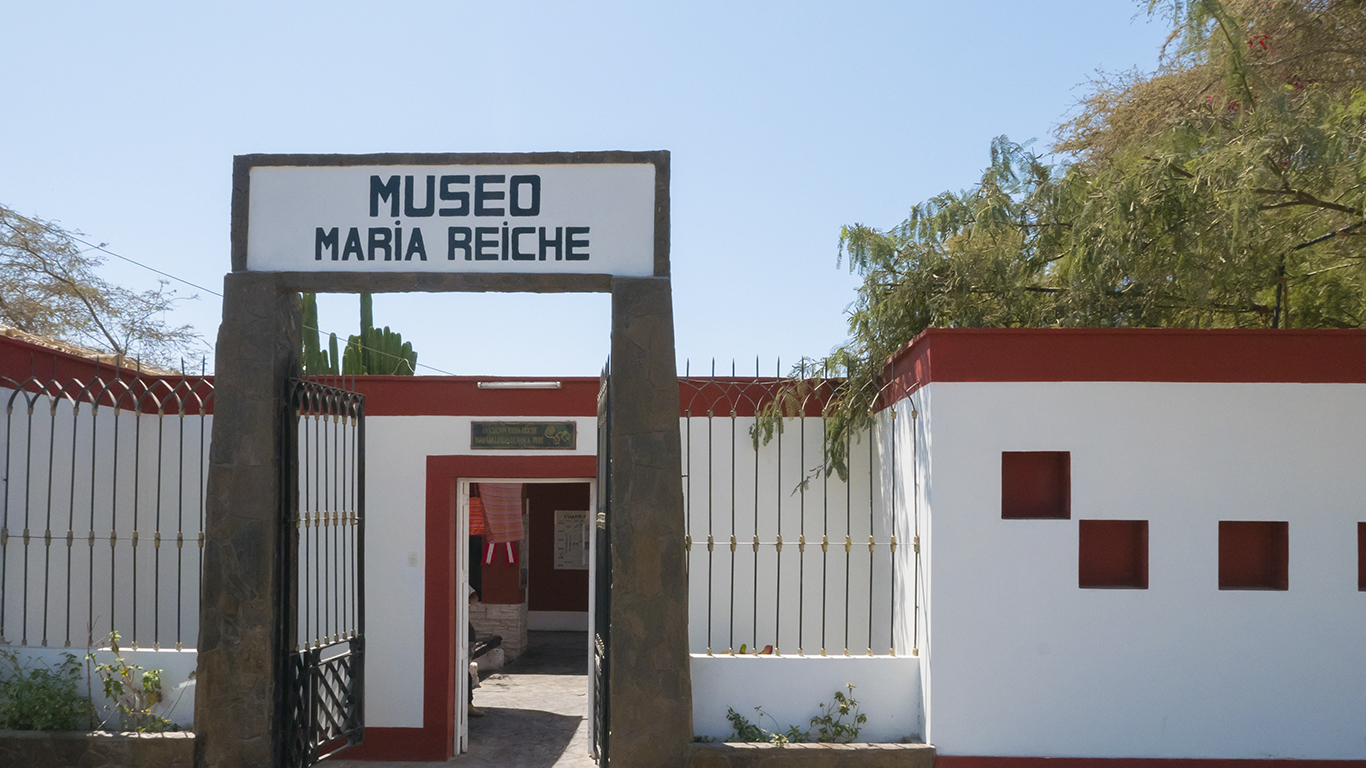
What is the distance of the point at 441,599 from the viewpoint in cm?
763

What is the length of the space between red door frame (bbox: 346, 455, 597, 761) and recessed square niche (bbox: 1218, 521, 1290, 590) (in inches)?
166

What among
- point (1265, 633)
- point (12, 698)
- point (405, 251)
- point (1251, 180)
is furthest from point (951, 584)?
point (12, 698)

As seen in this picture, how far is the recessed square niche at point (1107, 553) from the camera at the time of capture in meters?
5.39

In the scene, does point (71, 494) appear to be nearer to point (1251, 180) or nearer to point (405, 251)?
point (405, 251)

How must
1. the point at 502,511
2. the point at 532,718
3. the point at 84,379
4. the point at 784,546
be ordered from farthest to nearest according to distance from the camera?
1. the point at 502,511
2. the point at 532,718
3. the point at 784,546
4. the point at 84,379

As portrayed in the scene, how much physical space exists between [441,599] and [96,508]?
2.35 metres

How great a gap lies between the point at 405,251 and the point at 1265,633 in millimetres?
4742

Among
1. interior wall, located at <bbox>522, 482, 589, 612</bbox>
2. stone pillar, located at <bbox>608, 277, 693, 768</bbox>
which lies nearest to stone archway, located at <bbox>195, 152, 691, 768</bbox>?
stone pillar, located at <bbox>608, 277, 693, 768</bbox>

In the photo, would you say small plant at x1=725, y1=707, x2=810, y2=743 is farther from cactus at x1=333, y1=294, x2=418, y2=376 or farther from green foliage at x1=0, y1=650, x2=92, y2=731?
cactus at x1=333, y1=294, x2=418, y2=376

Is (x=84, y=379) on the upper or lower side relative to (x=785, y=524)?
upper

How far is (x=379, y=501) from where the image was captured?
304 inches

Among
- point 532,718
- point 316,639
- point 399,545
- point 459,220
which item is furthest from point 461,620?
point 459,220

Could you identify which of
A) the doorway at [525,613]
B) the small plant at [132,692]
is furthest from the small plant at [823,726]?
the small plant at [132,692]

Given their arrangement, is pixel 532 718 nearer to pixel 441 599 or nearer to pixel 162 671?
pixel 441 599
